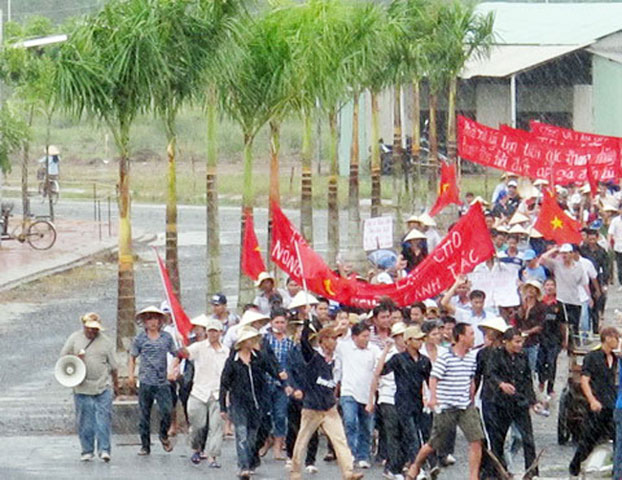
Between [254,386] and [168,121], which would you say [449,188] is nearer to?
[168,121]

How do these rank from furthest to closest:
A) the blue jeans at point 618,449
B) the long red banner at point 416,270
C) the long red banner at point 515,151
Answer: the long red banner at point 515,151 < the long red banner at point 416,270 < the blue jeans at point 618,449

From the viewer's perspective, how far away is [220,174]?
216ft

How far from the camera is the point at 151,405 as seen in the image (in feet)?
55.1

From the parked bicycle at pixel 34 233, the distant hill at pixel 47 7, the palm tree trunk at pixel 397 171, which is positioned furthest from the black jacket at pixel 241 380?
the distant hill at pixel 47 7

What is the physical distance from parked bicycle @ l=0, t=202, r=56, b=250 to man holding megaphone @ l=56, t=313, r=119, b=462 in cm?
2203

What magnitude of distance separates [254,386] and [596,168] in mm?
15627

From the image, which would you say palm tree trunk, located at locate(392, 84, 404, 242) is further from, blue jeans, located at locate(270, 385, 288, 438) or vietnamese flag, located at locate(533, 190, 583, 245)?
blue jeans, located at locate(270, 385, 288, 438)

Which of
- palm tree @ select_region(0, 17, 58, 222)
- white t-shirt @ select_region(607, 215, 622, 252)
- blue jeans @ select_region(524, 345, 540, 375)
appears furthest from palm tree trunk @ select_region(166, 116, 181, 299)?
palm tree @ select_region(0, 17, 58, 222)

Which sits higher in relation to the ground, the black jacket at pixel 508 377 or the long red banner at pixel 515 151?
the long red banner at pixel 515 151

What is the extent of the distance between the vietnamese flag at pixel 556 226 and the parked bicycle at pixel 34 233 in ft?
57.1

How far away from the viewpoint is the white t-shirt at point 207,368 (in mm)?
16266

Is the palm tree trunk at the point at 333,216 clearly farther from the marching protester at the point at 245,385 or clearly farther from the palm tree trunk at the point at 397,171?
the marching protester at the point at 245,385

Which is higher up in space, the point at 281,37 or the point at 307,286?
the point at 281,37

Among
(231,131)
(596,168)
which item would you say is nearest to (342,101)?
(596,168)
